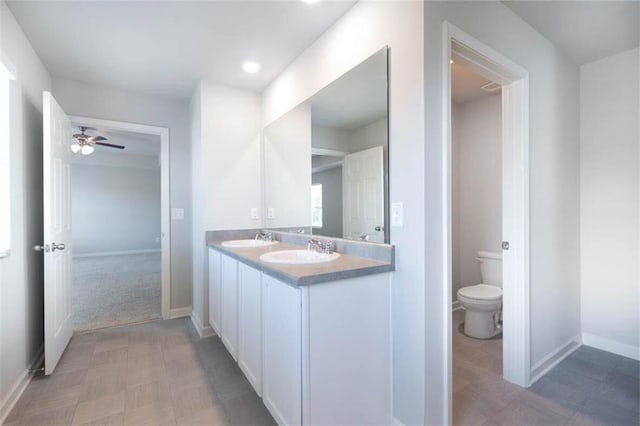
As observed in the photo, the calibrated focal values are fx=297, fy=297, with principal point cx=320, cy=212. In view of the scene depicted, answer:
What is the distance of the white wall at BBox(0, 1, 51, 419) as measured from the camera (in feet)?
5.68

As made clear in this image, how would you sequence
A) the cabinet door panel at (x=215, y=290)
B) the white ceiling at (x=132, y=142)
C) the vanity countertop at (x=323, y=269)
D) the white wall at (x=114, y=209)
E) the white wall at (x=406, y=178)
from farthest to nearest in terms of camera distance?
the white wall at (x=114, y=209) < the white ceiling at (x=132, y=142) < the cabinet door panel at (x=215, y=290) < the white wall at (x=406, y=178) < the vanity countertop at (x=323, y=269)

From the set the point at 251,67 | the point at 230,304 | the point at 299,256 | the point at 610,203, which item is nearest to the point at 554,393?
the point at 610,203

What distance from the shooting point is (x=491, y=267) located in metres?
2.90

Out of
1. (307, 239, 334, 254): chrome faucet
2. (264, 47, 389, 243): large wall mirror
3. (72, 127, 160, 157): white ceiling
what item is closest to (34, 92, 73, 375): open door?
(264, 47, 389, 243): large wall mirror

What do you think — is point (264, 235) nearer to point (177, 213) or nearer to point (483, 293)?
point (177, 213)

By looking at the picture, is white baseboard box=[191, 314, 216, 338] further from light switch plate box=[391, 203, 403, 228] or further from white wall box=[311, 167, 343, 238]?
light switch plate box=[391, 203, 403, 228]

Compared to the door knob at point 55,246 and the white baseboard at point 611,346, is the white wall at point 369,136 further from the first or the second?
the white baseboard at point 611,346

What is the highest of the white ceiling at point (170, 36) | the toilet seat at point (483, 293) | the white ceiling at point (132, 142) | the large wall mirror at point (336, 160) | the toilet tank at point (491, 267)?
the white ceiling at point (132, 142)

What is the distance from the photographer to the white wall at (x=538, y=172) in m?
1.41

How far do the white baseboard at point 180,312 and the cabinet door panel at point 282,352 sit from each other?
6.63 feet

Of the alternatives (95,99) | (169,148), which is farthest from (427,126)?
(95,99)

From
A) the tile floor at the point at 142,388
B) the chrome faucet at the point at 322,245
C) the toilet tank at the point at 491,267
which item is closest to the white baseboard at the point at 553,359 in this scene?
the toilet tank at the point at 491,267

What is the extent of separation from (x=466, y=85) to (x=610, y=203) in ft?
5.04

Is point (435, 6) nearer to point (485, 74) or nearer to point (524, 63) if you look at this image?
point (485, 74)
